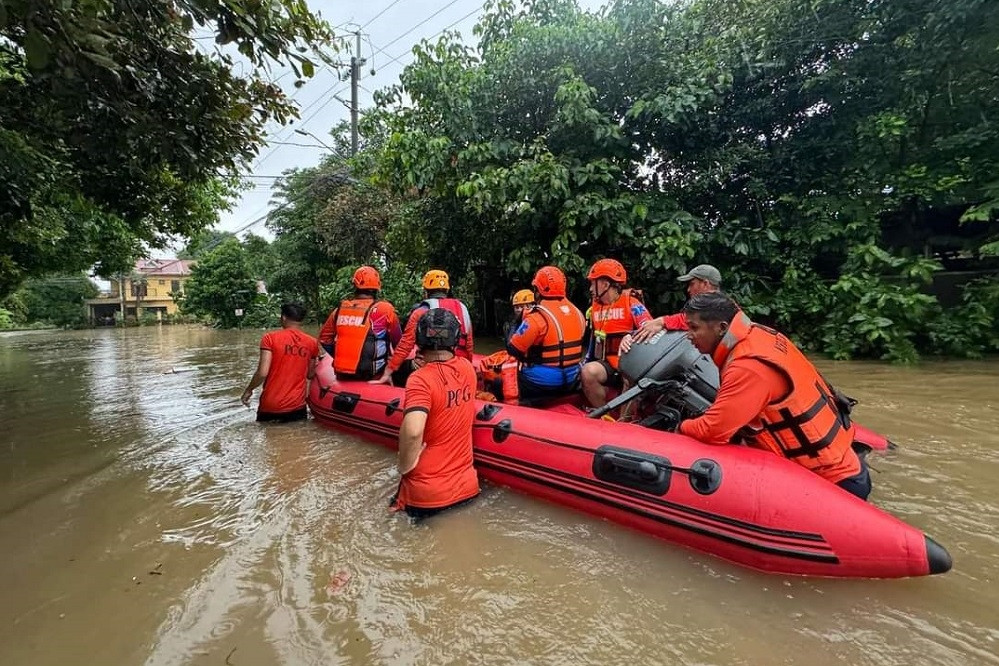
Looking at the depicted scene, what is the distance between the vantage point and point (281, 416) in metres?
5.12

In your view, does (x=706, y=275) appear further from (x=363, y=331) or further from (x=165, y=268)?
(x=165, y=268)

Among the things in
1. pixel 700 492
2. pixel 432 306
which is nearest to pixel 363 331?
A: pixel 432 306

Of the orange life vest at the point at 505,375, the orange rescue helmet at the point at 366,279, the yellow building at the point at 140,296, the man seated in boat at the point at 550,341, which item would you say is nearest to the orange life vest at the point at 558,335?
the man seated in boat at the point at 550,341

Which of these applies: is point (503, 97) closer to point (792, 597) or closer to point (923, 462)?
point (923, 462)

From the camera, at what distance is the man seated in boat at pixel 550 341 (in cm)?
359

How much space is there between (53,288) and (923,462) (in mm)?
50147

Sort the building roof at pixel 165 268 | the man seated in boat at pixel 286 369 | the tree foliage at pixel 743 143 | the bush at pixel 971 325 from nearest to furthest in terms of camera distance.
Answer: the man seated in boat at pixel 286 369
the bush at pixel 971 325
the tree foliage at pixel 743 143
the building roof at pixel 165 268

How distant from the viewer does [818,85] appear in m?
7.50

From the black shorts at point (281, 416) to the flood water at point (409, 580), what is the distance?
955 mm

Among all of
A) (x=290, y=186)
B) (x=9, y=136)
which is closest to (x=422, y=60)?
(x=9, y=136)

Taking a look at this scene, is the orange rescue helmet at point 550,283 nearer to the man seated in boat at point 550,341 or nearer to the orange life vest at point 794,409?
the man seated in boat at point 550,341

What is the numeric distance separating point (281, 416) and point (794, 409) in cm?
449

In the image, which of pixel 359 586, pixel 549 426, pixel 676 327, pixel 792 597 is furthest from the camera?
pixel 676 327

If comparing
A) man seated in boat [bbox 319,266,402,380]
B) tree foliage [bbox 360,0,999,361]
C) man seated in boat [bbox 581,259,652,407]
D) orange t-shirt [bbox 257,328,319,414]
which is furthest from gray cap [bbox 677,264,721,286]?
tree foliage [bbox 360,0,999,361]
